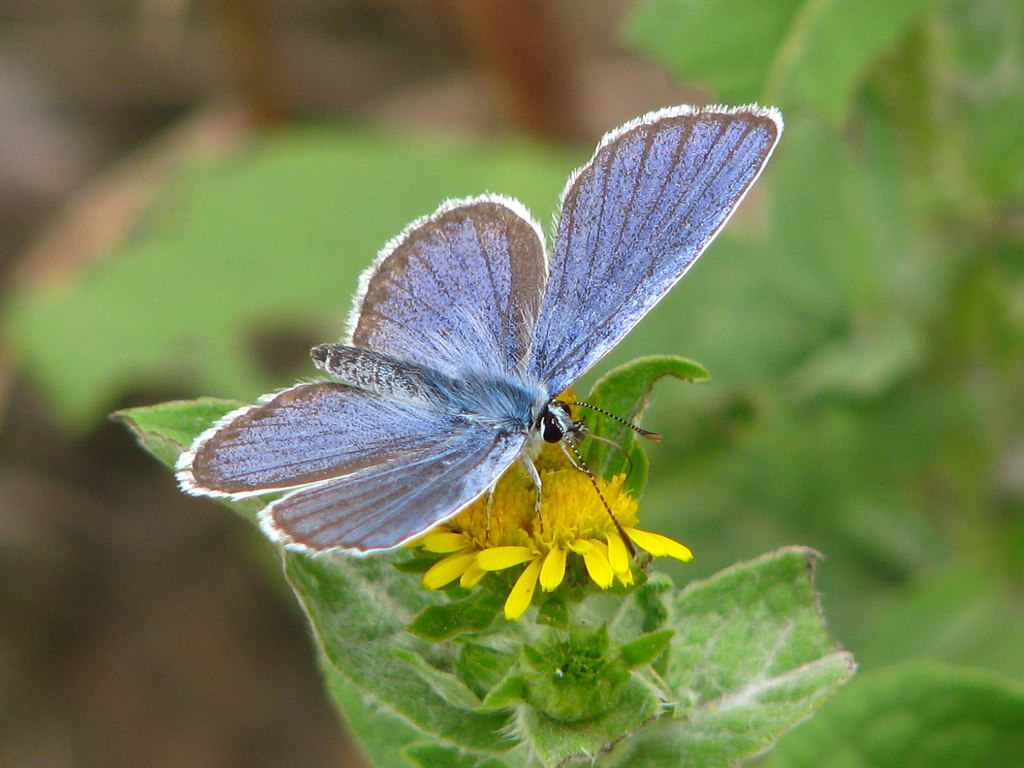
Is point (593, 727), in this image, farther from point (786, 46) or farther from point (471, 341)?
point (786, 46)

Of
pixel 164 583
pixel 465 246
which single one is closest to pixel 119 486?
pixel 164 583

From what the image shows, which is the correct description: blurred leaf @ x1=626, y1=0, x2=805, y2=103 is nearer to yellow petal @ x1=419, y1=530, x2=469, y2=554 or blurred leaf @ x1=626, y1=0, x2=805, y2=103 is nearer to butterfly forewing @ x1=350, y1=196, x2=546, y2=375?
butterfly forewing @ x1=350, y1=196, x2=546, y2=375

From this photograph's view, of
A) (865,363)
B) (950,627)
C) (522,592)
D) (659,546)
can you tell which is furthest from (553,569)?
(950,627)

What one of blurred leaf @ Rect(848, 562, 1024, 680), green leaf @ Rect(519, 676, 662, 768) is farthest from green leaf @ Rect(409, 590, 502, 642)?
blurred leaf @ Rect(848, 562, 1024, 680)

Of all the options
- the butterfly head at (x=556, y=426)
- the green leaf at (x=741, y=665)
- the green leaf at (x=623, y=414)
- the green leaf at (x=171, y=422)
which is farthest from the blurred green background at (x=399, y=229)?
the green leaf at (x=171, y=422)

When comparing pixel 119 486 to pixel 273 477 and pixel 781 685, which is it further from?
pixel 781 685
